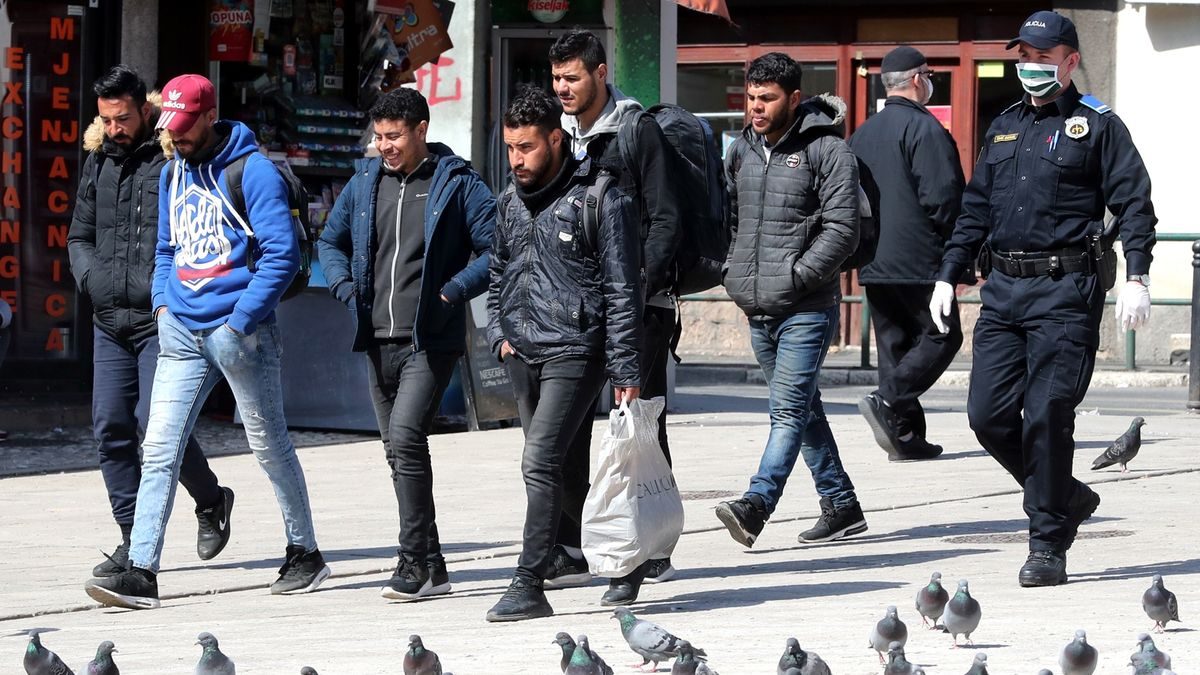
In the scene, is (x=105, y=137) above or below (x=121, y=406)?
above

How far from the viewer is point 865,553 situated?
28.0 ft

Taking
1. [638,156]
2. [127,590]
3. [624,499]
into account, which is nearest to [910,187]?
[638,156]

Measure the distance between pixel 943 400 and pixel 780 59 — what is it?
846 cm

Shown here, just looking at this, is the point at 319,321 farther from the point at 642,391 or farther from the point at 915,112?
the point at 642,391

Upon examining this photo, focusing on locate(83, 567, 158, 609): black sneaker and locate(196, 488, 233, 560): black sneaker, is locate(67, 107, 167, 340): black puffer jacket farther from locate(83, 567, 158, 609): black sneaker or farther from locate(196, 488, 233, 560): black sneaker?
locate(83, 567, 158, 609): black sneaker

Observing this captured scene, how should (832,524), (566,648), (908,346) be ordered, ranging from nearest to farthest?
(566,648), (832,524), (908,346)

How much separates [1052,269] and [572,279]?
5.73 ft

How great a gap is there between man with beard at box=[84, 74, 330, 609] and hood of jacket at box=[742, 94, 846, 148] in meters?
2.05

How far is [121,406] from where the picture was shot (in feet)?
26.8

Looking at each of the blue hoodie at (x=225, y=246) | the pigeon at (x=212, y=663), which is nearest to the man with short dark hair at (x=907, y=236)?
the blue hoodie at (x=225, y=246)

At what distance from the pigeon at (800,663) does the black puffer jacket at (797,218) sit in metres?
3.01

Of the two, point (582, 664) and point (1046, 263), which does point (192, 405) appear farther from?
point (1046, 263)

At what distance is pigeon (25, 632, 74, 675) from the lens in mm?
5750

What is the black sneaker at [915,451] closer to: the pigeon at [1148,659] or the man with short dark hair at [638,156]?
the man with short dark hair at [638,156]
